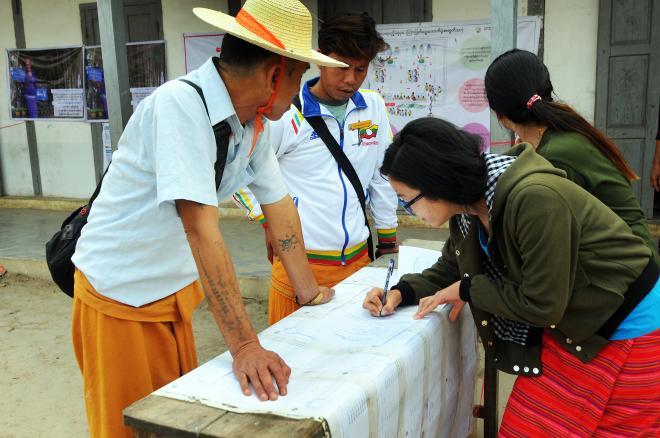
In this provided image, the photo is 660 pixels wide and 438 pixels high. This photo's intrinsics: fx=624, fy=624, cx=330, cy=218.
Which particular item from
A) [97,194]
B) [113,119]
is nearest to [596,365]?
[97,194]

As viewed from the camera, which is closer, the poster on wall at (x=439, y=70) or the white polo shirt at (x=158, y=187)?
the white polo shirt at (x=158, y=187)

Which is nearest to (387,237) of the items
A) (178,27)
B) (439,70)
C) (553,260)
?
(553,260)

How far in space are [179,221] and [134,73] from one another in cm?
594

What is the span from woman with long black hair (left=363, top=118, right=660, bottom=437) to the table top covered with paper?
→ 8.9 inches

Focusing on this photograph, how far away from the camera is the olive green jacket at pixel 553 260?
55.0 inches

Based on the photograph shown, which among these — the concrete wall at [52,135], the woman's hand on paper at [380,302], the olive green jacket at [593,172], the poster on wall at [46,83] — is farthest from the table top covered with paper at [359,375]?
the poster on wall at [46,83]

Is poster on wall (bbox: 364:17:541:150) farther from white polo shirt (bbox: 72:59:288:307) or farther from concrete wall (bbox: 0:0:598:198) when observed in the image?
white polo shirt (bbox: 72:59:288:307)

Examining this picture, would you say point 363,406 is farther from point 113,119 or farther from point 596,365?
point 113,119

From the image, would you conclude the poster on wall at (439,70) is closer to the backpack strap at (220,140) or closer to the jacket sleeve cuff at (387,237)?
the jacket sleeve cuff at (387,237)

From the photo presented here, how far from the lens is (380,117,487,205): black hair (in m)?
1.50

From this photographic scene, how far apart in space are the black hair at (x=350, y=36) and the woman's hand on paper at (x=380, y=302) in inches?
35.9

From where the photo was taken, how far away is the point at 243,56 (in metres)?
1.51

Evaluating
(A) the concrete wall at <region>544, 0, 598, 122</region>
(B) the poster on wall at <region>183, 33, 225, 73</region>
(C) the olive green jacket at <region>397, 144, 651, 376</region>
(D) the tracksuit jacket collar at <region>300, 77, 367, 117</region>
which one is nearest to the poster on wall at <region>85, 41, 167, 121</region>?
(B) the poster on wall at <region>183, 33, 225, 73</region>

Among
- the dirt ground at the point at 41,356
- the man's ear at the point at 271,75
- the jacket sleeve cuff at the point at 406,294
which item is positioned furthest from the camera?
the dirt ground at the point at 41,356
